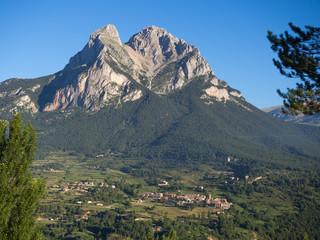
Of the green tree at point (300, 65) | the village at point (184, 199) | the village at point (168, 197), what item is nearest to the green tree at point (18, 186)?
the green tree at point (300, 65)

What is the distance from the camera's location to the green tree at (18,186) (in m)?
21.8

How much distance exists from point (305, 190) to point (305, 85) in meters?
159

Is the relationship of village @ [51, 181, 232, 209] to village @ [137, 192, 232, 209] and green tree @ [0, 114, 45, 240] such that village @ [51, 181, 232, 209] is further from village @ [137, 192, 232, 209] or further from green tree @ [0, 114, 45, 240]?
green tree @ [0, 114, 45, 240]

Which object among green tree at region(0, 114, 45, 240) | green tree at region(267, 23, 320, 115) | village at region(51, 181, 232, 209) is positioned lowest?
village at region(51, 181, 232, 209)

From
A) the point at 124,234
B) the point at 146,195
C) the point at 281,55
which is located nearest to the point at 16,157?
the point at 281,55

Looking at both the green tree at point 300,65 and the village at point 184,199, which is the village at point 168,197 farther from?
the green tree at point 300,65

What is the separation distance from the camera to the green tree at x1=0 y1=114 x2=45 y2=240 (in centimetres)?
2181

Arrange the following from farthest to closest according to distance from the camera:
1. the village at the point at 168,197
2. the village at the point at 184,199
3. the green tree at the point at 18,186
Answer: the village at the point at 168,197
the village at the point at 184,199
the green tree at the point at 18,186

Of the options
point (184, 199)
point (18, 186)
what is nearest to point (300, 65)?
point (18, 186)

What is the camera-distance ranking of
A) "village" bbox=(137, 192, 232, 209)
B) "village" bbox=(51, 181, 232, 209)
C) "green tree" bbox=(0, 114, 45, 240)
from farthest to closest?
"village" bbox=(51, 181, 232, 209)
"village" bbox=(137, 192, 232, 209)
"green tree" bbox=(0, 114, 45, 240)

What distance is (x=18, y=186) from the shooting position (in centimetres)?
2306

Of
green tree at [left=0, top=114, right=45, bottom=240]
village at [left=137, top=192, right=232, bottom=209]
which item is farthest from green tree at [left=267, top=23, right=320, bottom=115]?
village at [left=137, top=192, right=232, bottom=209]

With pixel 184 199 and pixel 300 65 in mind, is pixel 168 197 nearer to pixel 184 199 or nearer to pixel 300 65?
pixel 184 199

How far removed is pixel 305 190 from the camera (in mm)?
168250
